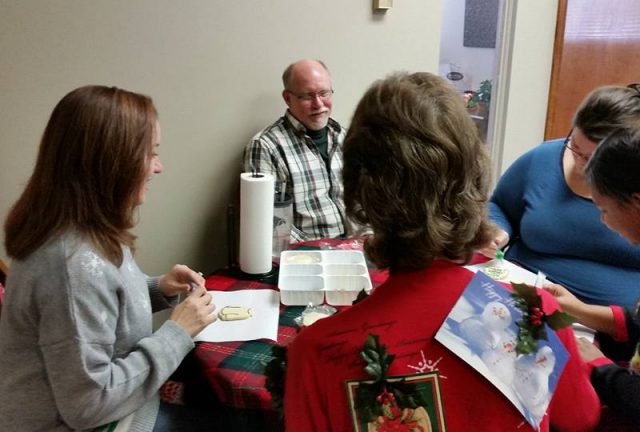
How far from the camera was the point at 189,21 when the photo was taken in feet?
6.71

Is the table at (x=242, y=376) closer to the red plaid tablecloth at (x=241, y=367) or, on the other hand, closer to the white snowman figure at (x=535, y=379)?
the red plaid tablecloth at (x=241, y=367)

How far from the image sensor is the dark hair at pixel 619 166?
39.7 inches

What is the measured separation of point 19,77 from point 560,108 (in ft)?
9.51

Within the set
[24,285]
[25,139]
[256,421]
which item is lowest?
[256,421]

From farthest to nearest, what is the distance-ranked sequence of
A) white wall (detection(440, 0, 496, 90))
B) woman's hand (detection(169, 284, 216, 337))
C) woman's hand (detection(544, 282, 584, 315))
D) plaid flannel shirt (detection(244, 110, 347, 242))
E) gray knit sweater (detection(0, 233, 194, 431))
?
white wall (detection(440, 0, 496, 90)), plaid flannel shirt (detection(244, 110, 347, 242)), woman's hand (detection(544, 282, 584, 315)), woman's hand (detection(169, 284, 216, 337)), gray knit sweater (detection(0, 233, 194, 431))

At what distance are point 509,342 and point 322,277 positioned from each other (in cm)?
70

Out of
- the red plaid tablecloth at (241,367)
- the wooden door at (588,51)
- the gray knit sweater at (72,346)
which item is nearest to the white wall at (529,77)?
the wooden door at (588,51)

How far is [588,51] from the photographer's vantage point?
3230 millimetres

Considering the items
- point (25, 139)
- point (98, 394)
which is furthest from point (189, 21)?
point (98, 394)

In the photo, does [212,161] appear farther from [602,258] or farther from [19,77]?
[602,258]

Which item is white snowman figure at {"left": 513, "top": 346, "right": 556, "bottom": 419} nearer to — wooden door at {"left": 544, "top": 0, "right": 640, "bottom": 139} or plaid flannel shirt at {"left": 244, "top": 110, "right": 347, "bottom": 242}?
plaid flannel shirt at {"left": 244, "top": 110, "right": 347, "bottom": 242}

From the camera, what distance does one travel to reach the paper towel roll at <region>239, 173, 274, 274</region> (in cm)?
153

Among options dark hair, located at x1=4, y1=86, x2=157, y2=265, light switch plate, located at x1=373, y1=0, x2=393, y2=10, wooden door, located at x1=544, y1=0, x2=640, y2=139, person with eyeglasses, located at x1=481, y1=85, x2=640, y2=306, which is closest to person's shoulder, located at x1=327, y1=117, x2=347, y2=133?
light switch plate, located at x1=373, y1=0, x2=393, y2=10

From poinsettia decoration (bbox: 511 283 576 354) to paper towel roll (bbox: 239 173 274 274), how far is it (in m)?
0.84
